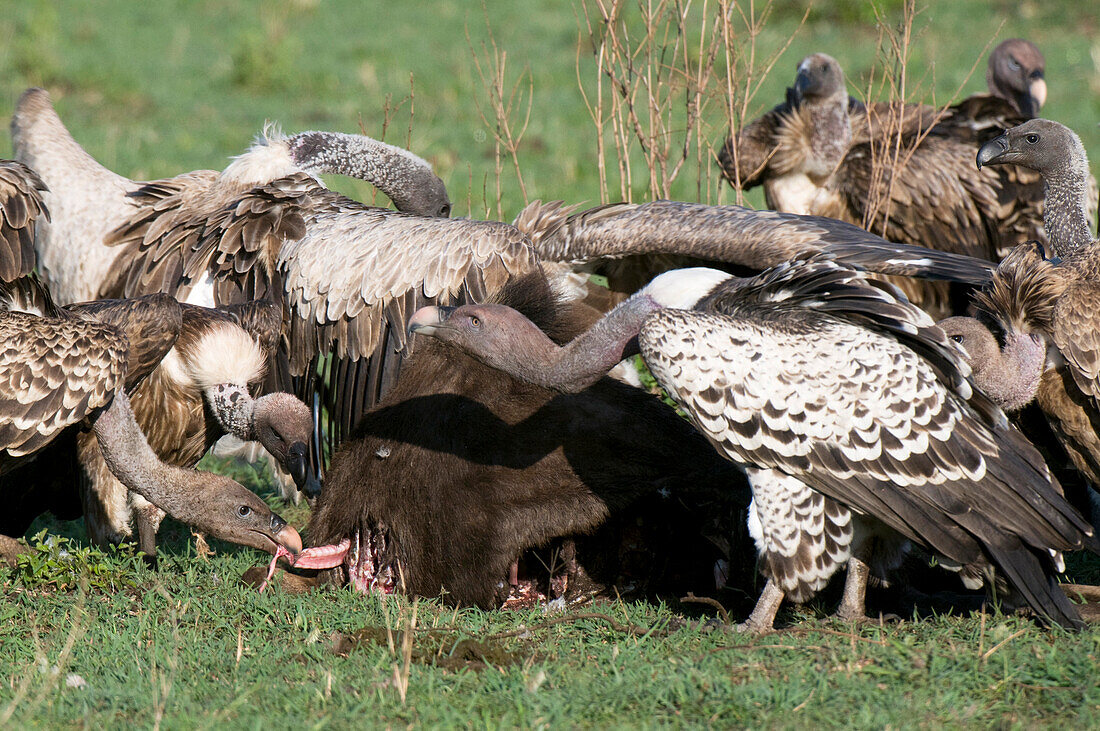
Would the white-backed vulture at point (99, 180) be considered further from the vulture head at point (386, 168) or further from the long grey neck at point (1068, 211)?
the long grey neck at point (1068, 211)

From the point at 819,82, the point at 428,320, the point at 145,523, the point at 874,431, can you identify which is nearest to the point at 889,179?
the point at 819,82

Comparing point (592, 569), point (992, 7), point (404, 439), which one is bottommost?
point (592, 569)

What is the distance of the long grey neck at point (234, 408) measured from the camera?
190 inches

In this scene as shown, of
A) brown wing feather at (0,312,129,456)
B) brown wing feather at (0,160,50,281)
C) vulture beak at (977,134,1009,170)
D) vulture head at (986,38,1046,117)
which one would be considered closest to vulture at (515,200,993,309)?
vulture beak at (977,134,1009,170)

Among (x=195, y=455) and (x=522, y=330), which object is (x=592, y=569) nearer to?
(x=522, y=330)

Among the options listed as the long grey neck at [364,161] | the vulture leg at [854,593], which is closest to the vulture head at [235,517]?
the vulture leg at [854,593]

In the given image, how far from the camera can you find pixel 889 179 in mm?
6785

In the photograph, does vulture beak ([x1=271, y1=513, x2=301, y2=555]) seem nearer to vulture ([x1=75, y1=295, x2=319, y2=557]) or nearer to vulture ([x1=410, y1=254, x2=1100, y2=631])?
vulture ([x1=75, y1=295, x2=319, y2=557])

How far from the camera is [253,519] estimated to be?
14.4 feet

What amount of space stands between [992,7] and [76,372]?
13.2 m

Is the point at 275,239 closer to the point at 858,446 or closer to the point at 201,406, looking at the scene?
the point at 201,406

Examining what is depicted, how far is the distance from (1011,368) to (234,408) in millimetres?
2774

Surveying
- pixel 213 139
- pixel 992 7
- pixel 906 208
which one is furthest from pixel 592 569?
pixel 992 7

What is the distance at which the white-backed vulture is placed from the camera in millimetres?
5953
